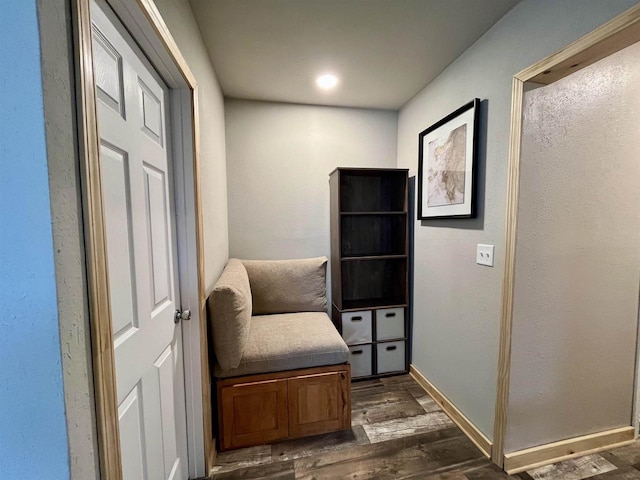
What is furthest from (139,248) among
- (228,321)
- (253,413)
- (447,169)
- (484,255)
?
(447,169)

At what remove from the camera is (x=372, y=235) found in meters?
2.61

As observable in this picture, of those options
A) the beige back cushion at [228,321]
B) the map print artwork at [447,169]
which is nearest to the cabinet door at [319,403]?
the beige back cushion at [228,321]

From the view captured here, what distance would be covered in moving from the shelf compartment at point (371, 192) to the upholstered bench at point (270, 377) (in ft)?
4.03

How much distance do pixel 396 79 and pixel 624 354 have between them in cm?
230

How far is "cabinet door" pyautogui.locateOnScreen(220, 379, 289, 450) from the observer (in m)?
1.58

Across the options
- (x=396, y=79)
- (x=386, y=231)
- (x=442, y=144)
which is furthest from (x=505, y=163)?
(x=386, y=231)

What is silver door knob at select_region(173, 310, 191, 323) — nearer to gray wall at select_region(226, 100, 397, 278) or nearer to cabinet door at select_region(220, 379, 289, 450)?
cabinet door at select_region(220, 379, 289, 450)

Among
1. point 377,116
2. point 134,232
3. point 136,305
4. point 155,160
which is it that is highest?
point 377,116

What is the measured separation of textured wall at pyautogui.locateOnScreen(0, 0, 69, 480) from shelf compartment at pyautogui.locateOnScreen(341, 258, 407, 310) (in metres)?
2.17

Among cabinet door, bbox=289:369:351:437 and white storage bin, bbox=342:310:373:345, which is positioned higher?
white storage bin, bbox=342:310:373:345

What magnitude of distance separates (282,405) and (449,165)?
1.89 m

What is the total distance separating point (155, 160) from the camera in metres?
1.09

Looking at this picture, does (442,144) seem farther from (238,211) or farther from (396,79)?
(238,211)

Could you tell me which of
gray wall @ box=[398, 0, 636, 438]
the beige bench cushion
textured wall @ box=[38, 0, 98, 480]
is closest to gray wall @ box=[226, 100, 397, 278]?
gray wall @ box=[398, 0, 636, 438]
